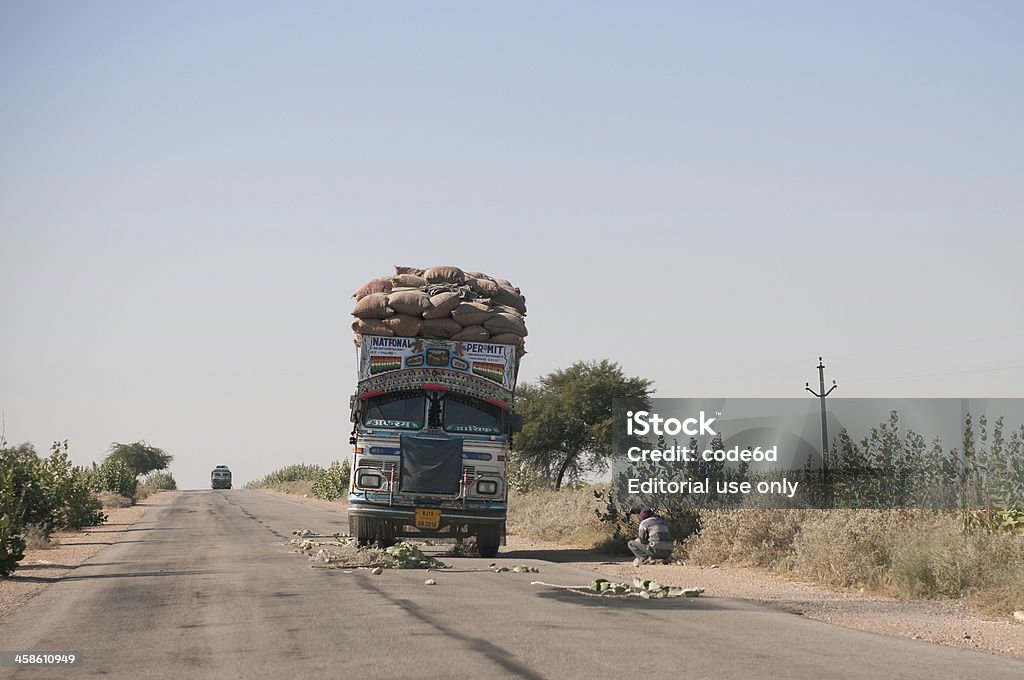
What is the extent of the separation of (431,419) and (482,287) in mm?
3285

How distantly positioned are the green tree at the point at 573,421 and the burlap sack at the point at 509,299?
33.0m

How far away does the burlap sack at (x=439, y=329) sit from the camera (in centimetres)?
2173

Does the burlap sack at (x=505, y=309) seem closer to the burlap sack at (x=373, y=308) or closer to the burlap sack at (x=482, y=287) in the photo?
the burlap sack at (x=482, y=287)

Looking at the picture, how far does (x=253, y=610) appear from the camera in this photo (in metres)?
12.3

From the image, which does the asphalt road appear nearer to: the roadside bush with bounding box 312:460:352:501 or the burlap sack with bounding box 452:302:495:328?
the burlap sack with bounding box 452:302:495:328

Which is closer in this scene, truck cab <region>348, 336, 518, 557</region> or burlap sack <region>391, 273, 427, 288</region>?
truck cab <region>348, 336, 518, 557</region>

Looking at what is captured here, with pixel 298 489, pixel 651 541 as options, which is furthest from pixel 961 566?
pixel 298 489

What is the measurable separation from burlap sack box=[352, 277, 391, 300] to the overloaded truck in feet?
1.35

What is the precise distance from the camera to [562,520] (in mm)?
29828

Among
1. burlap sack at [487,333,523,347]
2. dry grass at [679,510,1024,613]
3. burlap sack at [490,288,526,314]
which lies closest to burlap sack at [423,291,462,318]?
burlap sack at [487,333,523,347]

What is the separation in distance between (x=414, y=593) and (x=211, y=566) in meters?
6.24

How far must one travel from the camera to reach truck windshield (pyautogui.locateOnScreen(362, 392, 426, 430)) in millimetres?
21188

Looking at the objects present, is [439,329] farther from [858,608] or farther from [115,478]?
[115,478]

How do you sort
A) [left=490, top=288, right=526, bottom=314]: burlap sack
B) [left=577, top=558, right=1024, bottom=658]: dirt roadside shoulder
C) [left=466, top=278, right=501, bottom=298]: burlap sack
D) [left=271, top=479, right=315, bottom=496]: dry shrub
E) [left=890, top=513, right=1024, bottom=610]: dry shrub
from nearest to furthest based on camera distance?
1. [left=577, top=558, right=1024, bottom=658]: dirt roadside shoulder
2. [left=890, top=513, right=1024, bottom=610]: dry shrub
3. [left=466, top=278, right=501, bottom=298]: burlap sack
4. [left=490, top=288, right=526, bottom=314]: burlap sack
5. [left=271, top=479, right=315, bottom=496]: dry shrub
